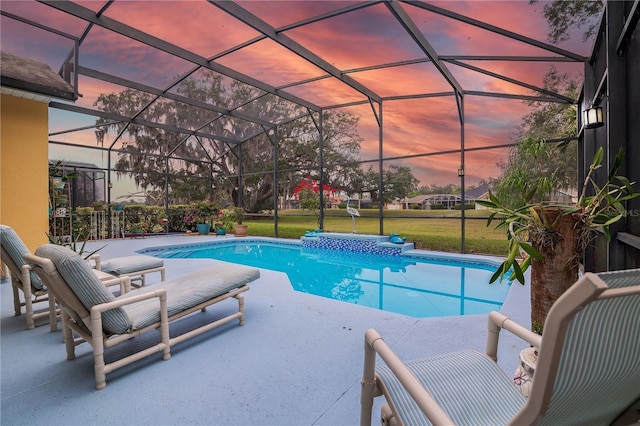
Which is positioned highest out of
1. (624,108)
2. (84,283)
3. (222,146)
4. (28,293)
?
(222,146)

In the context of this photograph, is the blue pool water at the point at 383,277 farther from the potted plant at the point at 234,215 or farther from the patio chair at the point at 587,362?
the patio chair at the point at 587,362

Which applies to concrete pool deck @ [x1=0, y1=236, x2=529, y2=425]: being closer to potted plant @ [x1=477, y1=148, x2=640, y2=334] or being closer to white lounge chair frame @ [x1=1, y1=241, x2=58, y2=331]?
white lounge chair frame @ [x1=1, y1=241, x2=58, y2=331]

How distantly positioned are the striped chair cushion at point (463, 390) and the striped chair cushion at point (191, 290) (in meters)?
1.83

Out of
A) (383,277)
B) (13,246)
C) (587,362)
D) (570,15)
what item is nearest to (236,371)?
(587,362)

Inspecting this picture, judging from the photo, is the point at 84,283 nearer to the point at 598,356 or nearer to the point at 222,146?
the point at 598,356

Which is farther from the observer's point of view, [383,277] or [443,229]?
[443,229]

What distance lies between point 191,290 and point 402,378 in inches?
85.5

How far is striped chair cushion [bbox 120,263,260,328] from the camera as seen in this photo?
90.4 inches

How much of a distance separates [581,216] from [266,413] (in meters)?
2.32

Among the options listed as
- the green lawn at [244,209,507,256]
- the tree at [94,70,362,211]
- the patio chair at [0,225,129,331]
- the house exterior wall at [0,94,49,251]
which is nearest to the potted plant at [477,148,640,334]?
the patio chair at [0,225,129,331]

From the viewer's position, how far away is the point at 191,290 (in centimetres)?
266

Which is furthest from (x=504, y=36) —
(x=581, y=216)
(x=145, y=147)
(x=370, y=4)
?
(x=145, y=147)

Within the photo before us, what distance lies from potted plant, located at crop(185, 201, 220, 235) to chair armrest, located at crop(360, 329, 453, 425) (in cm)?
1185

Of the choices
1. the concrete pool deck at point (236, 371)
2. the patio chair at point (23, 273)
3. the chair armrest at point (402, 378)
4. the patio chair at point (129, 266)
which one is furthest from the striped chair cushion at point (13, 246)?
the chair armrest at point (402, 378)
